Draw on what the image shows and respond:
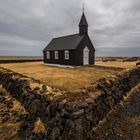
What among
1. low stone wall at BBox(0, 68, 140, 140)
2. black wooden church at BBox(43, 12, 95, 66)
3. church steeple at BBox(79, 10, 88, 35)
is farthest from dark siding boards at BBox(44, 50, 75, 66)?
low stone wall at BBox(0, 68, 140, 140)

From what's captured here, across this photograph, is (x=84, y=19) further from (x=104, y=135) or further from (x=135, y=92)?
(x=104, y=135)

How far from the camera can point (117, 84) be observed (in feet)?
56.1

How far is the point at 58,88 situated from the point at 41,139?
15.9 ft

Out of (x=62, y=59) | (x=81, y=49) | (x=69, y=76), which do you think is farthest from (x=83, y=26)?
(x=69, y=76)

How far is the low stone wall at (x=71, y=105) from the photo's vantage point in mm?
10766

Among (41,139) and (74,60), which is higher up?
(74,60)

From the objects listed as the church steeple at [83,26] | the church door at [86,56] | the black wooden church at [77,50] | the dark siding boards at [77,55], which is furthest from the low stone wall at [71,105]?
the church steeple at [83,26]

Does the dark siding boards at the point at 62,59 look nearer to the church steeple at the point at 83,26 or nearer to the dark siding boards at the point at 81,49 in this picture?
the dark siding boards at the point at 81,49

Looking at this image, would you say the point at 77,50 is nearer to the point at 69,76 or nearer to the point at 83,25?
the point at 83,25

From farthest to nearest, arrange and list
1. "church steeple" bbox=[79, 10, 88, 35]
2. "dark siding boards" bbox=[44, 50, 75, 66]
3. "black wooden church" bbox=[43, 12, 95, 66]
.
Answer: "church steeple" bbox=[79, 10, 88, 35]
"dark siding boards" bbox=[44, 50, 75, 66]
"black wooden church" bbox=[43, 12, 95, 66]

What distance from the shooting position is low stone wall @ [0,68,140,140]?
1077 centimetres

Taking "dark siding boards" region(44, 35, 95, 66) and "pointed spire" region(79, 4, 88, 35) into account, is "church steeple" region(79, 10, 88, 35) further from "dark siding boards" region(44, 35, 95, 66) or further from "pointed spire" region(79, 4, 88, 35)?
"dark siding boards" region(44, 35, 95, 66)

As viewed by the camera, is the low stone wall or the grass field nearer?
the low stone wall

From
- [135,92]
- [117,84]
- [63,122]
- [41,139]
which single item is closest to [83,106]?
[63,122]
